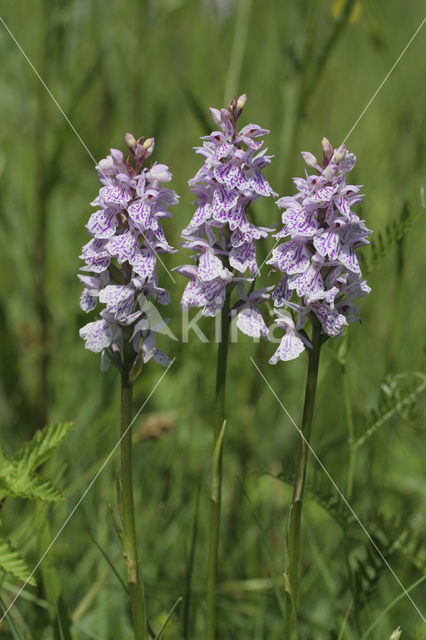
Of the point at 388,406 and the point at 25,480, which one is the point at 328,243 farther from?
the point at 25,480

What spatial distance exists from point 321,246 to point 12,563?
0.98m

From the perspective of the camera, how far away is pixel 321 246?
4.77ft

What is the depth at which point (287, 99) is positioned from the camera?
2.99 meters

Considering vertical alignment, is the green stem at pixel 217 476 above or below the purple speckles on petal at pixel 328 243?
below

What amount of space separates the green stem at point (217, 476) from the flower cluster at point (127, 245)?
0.18 metres

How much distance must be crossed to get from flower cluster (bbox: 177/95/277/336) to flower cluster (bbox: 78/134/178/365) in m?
0.09

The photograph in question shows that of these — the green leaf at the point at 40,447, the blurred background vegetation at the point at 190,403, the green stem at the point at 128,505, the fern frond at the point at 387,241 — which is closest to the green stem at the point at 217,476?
the green stem at the point at 128,505

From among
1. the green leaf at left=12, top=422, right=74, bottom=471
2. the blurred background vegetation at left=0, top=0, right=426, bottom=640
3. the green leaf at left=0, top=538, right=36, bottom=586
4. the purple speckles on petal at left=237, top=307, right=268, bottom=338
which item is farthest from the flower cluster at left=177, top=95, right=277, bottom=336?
the green leaf at left=0, top=538, right=36, bottom=586

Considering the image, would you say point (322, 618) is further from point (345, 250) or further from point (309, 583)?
point (345, 250)

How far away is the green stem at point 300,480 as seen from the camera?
1.55 m

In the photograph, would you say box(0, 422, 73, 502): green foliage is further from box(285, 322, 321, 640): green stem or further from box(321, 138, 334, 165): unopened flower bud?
box(321, 138, 334, 165): unopened flower bud

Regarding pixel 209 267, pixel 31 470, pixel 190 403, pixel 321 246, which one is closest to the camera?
pixel 321 246

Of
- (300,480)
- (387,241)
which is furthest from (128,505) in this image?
(387,241)

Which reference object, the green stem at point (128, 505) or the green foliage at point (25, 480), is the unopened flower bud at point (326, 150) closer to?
the green stem at point (128, 505)
